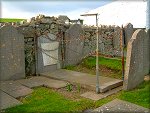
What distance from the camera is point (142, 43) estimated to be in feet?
27.4

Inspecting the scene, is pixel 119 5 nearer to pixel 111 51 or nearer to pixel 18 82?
pixel 111 51

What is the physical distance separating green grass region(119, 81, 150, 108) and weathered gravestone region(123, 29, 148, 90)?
314 millimetres

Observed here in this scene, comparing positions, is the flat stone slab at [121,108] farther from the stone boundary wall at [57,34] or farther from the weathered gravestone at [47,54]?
the stone boundary wall at [57,34]

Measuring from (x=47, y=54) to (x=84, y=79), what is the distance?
2063 millimetres

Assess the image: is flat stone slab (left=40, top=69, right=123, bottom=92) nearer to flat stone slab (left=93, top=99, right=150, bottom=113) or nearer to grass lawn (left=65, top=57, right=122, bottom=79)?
grass lawn (left=65, top=57, right=122, bottom=79)

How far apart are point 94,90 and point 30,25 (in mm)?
3672

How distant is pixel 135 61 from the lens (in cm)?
789

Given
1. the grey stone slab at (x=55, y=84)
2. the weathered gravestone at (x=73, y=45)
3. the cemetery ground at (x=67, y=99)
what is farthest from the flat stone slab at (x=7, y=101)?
the weathered gravestone at (x=73, y=45)

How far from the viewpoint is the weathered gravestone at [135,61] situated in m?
7.65

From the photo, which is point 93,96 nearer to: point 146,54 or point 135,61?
point 135,61

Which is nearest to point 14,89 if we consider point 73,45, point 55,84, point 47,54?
point 55,84

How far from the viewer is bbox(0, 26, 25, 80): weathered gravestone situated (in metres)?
8.81

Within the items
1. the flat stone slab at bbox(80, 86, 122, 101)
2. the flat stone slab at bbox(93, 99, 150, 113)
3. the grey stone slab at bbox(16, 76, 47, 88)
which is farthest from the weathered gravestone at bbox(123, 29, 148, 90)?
the grey stone slab at bbox(16, 76, 47, 88)

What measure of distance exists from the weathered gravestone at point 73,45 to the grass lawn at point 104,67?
0.30 metres
